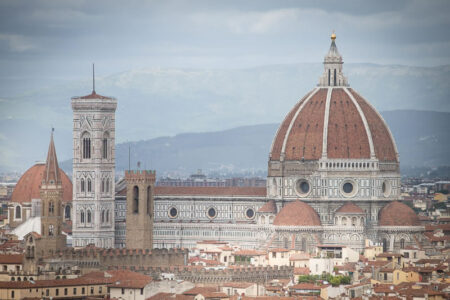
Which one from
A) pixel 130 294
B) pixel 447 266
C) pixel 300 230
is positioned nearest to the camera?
pixel 130 294

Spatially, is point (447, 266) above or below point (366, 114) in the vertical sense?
below

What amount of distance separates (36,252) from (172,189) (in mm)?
34550

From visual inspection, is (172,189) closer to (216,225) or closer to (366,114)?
(216,225)

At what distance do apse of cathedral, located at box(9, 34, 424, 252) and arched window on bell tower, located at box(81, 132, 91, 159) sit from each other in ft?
0.26

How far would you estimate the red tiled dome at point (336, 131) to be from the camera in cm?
14112

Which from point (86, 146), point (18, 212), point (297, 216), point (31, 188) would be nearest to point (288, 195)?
point (297, 216)

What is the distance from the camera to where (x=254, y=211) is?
145250mm

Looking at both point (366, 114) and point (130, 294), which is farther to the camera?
point (366, 114)

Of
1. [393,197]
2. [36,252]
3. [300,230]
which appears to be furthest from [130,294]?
[393,197]

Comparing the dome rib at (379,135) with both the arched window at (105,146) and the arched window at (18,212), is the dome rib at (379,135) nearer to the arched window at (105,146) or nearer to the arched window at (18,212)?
the arched window at (105,146)

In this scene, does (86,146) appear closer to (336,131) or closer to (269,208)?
(269,208)

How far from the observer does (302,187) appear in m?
144

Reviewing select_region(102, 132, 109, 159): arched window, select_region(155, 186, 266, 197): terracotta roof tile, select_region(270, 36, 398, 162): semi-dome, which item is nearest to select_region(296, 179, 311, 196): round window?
select_region(270, 36, 398, 162): semi-dome

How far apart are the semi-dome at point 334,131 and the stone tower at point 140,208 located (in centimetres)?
1105
